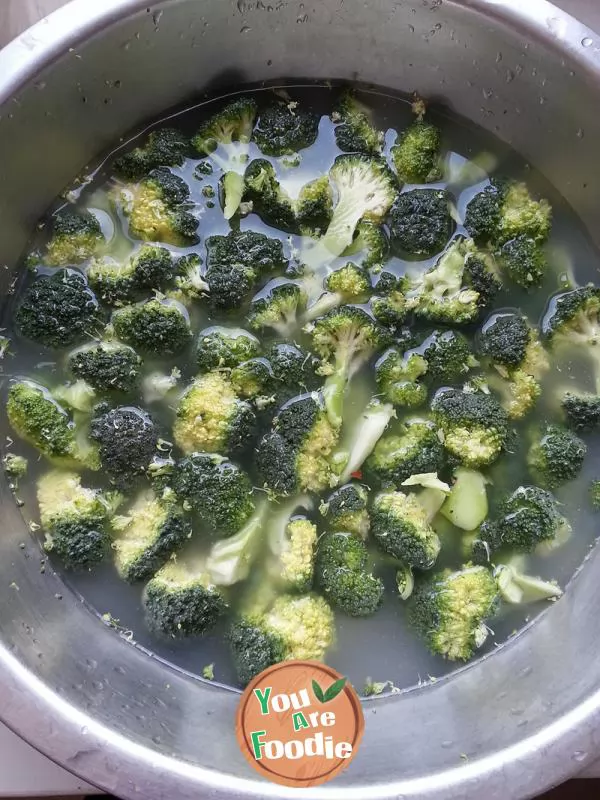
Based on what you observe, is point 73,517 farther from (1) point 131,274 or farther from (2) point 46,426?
(1) point 131,274

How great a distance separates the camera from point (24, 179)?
160cm

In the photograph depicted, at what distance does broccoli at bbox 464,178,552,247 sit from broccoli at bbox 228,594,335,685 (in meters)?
0.92

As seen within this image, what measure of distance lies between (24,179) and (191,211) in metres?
0.37

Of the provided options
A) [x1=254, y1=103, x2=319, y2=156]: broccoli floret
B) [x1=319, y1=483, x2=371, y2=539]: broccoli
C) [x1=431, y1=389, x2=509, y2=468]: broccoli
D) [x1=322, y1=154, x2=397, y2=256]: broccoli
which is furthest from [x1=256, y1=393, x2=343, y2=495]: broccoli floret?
[x1=254, y1=103, x2=319, y2=156]: broccoli floret

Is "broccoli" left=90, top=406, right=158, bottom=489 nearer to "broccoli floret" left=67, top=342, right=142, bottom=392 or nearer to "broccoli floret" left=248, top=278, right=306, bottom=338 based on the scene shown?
"broccoli floret" left=67, top=342, right=142, bottom=392

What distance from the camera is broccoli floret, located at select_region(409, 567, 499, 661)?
1.61 metres

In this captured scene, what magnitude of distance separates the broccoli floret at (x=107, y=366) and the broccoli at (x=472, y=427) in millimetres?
697

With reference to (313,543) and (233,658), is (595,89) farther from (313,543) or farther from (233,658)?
(233,658)

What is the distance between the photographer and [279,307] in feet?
5.37

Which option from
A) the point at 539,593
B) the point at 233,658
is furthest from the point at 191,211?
the point at 539,593

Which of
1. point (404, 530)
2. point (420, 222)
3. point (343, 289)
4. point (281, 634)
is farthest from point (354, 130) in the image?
point (281, 634)

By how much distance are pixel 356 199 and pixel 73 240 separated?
2.12ft

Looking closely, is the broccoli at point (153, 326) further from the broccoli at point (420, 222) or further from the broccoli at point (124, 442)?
the broccoli at point (420, 222)

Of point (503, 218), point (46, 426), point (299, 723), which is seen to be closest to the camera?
point (299, 723)
